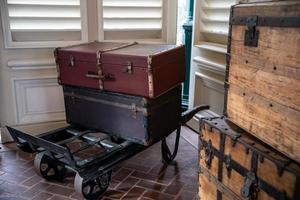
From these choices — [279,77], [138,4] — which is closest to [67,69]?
[138,4]

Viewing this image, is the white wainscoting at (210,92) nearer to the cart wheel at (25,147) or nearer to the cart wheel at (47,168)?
the cart wheel at (47,168)

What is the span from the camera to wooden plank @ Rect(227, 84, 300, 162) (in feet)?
4.11

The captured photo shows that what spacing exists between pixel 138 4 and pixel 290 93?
2101mm

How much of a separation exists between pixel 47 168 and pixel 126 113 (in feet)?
2.52

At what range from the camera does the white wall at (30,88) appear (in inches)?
112

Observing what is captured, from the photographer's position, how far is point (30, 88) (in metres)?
2.94

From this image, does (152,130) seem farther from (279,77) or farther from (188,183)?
(279,77)

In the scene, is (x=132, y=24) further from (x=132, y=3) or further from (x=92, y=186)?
(x=92, y=186)

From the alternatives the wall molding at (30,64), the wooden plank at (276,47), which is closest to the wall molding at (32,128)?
the wall molding at (30,64)

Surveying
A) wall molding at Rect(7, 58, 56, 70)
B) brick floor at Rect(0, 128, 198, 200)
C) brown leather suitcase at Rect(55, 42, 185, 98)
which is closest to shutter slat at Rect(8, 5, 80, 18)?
wall molding at Rect(7, 58, 56, 70)

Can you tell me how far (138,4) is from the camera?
3.03 meters

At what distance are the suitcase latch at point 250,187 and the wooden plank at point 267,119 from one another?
6.7 inches

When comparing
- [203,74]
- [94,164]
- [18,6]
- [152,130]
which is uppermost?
[18,6]

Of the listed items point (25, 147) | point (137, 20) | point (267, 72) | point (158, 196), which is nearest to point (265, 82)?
point (267, 72)
